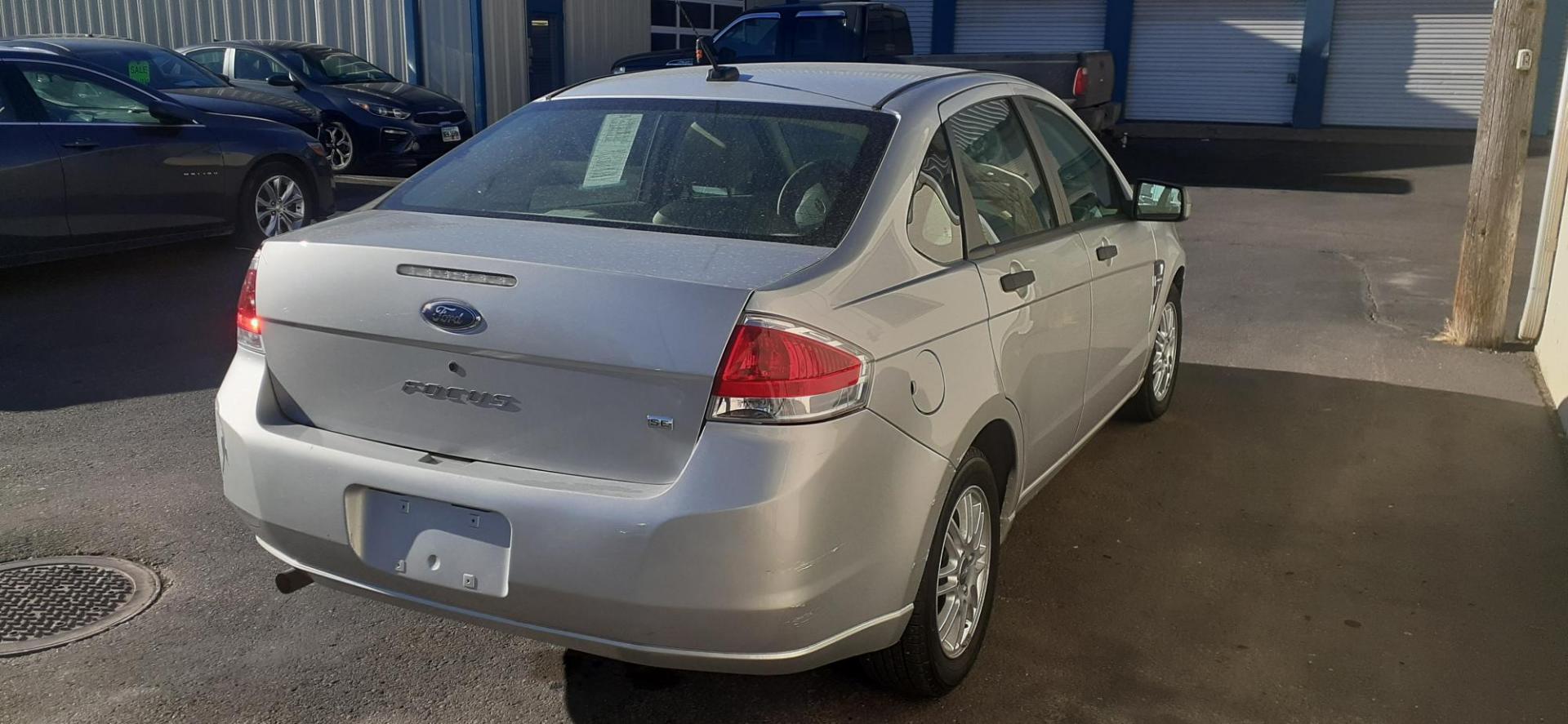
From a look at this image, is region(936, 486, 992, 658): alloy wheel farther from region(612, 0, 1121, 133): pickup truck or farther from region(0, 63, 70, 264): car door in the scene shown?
region(612, 0, 1121, 133): pickup truck

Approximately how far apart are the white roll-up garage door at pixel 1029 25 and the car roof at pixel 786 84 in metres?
20.0

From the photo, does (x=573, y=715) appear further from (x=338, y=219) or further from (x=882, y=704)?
(x=338, y=219)

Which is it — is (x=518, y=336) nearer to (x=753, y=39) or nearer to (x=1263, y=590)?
(x=1263, y=590)

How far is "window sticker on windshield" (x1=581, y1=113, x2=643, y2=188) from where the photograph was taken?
12.2ft

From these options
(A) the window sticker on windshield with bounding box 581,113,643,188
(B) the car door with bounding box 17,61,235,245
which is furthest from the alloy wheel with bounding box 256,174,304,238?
(A) the window sticker on windshield with bounding box 581,113,643,188

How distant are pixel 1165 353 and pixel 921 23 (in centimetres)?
1949

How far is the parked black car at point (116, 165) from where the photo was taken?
783cm

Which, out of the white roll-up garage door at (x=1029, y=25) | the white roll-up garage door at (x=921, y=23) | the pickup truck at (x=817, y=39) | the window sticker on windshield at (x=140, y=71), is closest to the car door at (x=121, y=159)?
the window sticker on windshield at (x=140, y=71)

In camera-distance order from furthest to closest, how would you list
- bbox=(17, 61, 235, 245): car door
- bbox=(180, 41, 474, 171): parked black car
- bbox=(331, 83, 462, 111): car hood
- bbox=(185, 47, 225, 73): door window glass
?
1. bbox=(185, 47, 225, 73): door window glass
2. bbox=(331, 83, 462, 111): car hood
3. bbox=(180, 41, 474, 171): parked black car
4. bbox=(17, 61, 235, 245): car door

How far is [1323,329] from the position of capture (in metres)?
7.82

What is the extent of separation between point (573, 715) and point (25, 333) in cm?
532

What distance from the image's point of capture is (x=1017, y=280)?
3.64m

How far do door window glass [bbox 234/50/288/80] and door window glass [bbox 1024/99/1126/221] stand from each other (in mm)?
11539

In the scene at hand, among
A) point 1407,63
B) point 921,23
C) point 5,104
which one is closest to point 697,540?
point 5,104
